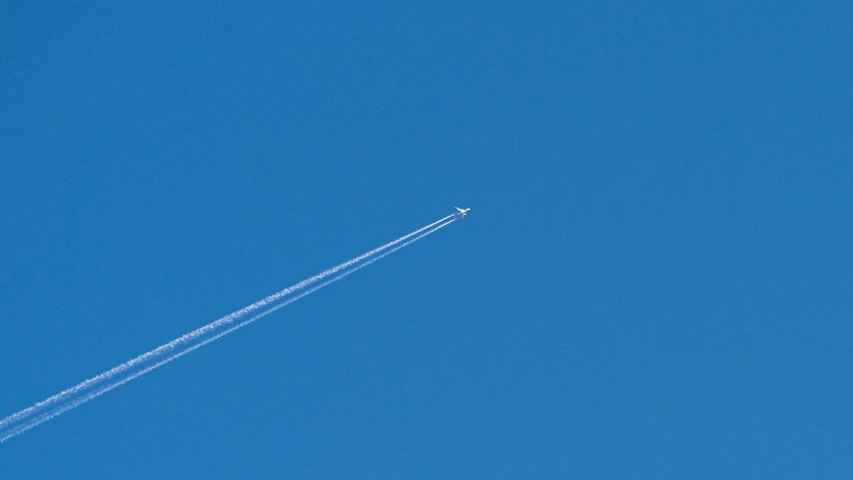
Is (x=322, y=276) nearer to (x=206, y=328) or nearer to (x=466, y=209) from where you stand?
(x=206, y=328)

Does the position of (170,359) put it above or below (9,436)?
above

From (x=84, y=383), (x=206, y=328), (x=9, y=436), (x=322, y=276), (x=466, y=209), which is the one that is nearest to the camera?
(x=9, y=436)

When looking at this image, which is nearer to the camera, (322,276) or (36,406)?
(36,406)

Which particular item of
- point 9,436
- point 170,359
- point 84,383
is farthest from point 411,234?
point 9,436

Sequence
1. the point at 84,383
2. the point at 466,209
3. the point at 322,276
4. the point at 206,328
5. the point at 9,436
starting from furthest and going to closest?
the point at 466,209
the point at 322,276
the point at 206,328
the point at 84,383
the point at 9,436

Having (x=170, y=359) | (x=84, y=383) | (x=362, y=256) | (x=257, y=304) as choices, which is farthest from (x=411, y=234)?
(x=84, y=383)

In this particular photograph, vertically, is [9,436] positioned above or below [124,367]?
below

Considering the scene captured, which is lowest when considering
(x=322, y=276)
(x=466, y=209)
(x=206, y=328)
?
(x=206, y=328)

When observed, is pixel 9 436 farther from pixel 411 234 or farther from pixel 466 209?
pixel 466 209

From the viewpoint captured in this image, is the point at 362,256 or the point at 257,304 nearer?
the point at 257,304

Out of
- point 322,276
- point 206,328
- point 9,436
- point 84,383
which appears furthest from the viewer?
Answer: point 322,276
